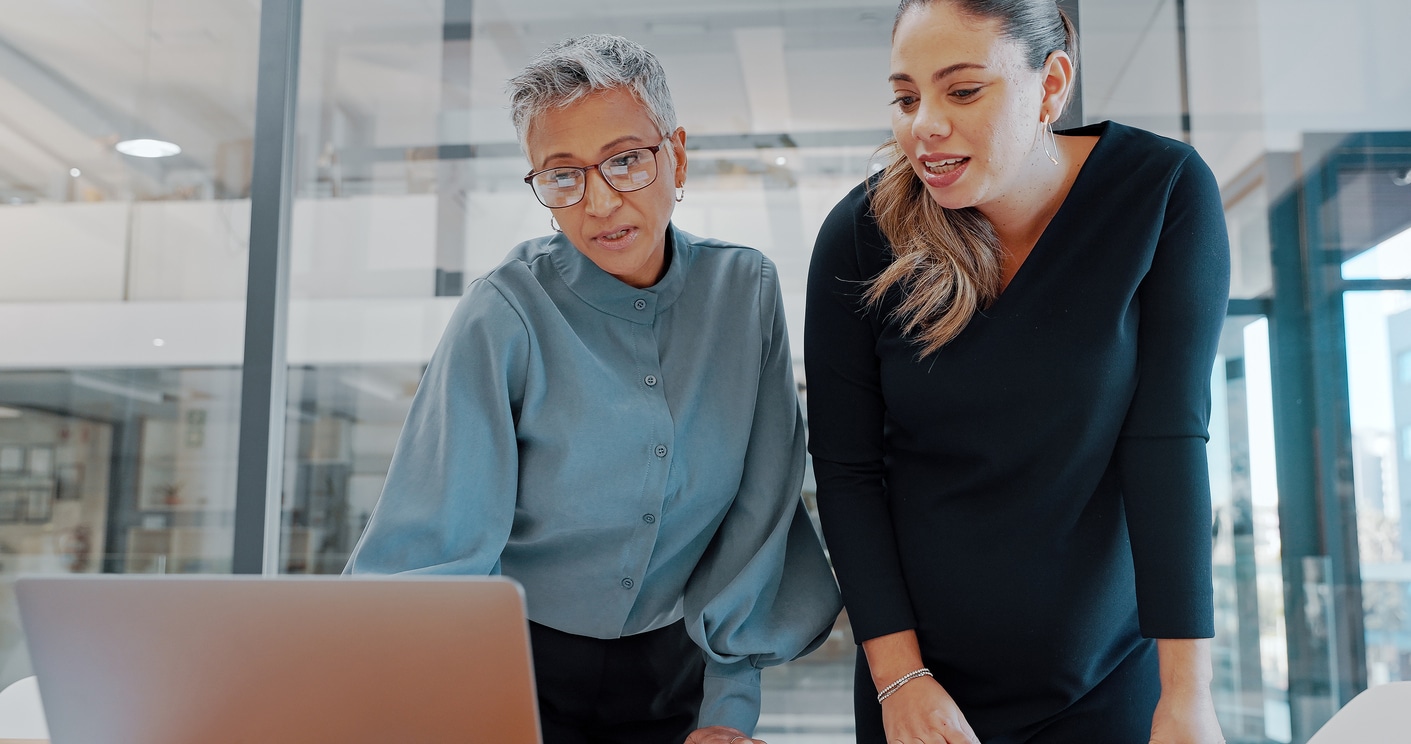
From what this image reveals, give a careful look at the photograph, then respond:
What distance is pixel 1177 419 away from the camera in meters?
1.23

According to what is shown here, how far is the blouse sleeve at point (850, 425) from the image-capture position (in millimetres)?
1356

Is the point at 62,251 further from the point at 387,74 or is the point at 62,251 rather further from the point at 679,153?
the point at 679,153

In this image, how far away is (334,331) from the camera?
9.36ft

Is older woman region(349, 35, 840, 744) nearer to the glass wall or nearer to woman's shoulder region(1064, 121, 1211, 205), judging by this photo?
woman's shoulder region(1064, 121, 1211, 205)

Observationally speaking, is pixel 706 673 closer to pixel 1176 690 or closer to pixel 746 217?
A: pixel 1176 690

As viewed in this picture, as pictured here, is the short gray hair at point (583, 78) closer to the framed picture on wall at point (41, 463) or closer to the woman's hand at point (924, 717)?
the woman's hand at point (924, 717)

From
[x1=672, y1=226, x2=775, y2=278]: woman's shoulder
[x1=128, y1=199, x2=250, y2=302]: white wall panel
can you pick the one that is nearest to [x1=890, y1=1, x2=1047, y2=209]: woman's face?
[x1=672, y1=226, x2=775, y2=278]: woman's shoulder

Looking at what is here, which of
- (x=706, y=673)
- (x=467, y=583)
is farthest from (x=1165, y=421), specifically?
(x=467, y=583)

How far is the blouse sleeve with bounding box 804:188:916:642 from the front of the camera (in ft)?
4.45

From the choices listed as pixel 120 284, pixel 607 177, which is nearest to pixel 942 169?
pixel 607 177

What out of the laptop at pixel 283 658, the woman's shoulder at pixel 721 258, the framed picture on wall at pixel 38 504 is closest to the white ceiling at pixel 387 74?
the framed picture on wall at pixel 38 504

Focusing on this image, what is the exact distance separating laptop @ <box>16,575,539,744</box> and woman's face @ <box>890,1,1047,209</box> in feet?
2.56

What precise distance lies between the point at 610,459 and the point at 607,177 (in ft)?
1.25

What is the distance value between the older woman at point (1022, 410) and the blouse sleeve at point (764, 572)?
0.09m
